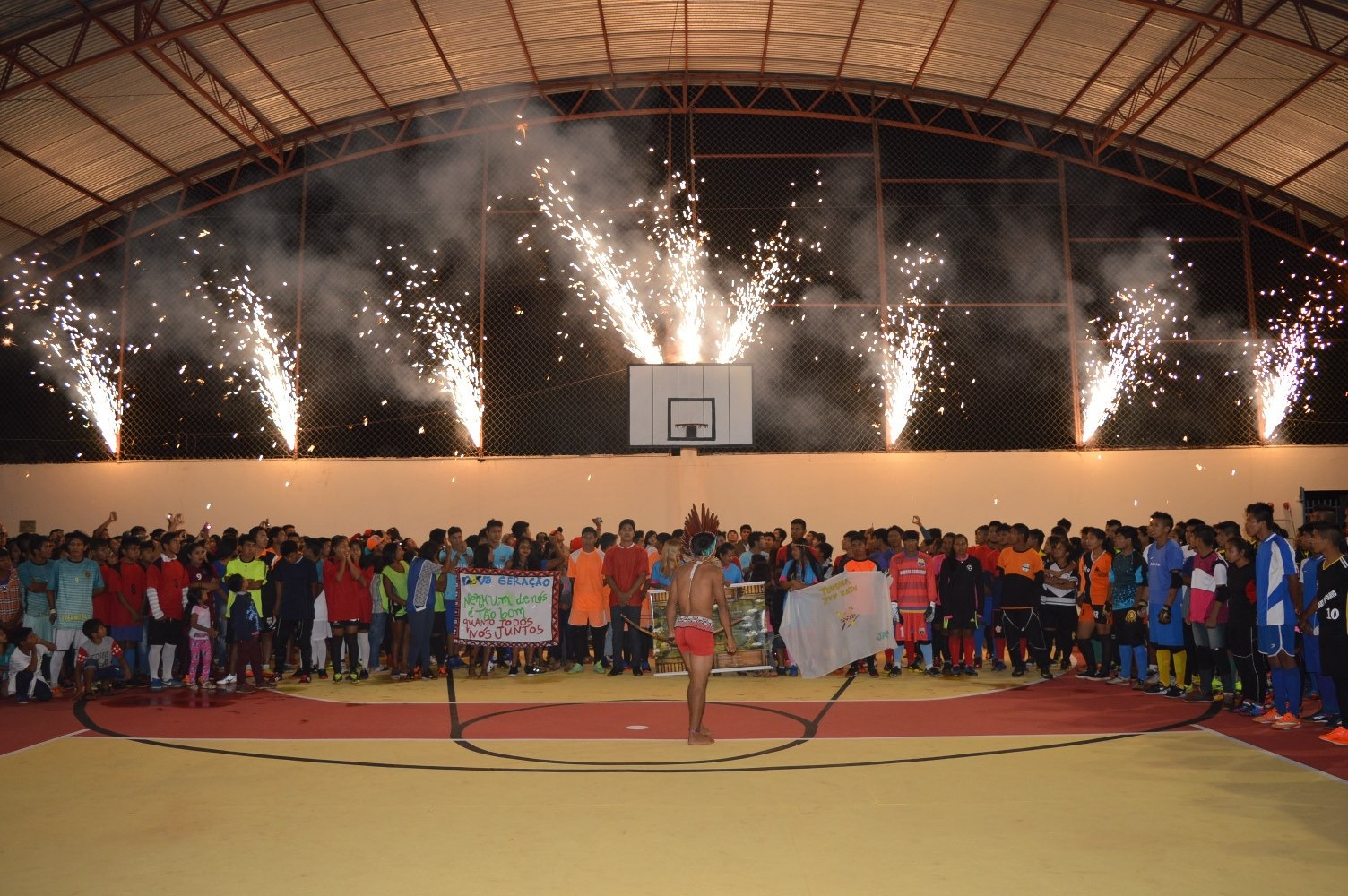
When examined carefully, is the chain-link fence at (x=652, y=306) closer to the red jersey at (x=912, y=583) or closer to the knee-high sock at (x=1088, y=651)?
the red jersey at (x=912, y=583)

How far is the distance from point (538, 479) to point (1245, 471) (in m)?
14.1

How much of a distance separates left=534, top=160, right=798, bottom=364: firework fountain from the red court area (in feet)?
38.5

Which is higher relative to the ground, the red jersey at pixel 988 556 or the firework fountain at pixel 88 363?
the firework fountain at pixel 88 363

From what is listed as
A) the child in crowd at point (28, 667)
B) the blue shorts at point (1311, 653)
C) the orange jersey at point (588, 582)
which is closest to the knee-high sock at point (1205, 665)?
the blue shorts at point (1311, 653)

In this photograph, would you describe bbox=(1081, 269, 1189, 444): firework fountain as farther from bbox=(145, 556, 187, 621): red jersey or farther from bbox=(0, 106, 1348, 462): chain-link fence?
bbox=(145, 556, 187, 621): red jersey

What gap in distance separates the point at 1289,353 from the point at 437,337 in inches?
690

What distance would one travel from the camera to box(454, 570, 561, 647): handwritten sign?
13547mm

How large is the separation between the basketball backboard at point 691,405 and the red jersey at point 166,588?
9.40m

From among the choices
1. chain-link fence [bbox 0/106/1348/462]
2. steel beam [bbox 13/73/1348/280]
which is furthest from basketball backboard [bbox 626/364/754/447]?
steel beam [bbox 13/73/1348/280]

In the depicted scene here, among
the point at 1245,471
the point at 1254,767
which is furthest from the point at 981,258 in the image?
the point at 1254,767

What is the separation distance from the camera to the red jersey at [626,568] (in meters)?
13.7

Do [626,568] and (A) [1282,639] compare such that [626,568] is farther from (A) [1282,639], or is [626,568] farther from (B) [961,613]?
(A) [1282,639]

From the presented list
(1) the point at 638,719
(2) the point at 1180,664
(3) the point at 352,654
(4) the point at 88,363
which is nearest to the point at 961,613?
(2) the point at 1180,664

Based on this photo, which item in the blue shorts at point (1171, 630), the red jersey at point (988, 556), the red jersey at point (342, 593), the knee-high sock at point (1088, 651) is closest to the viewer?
the blue shorts at point (1171, 630)
